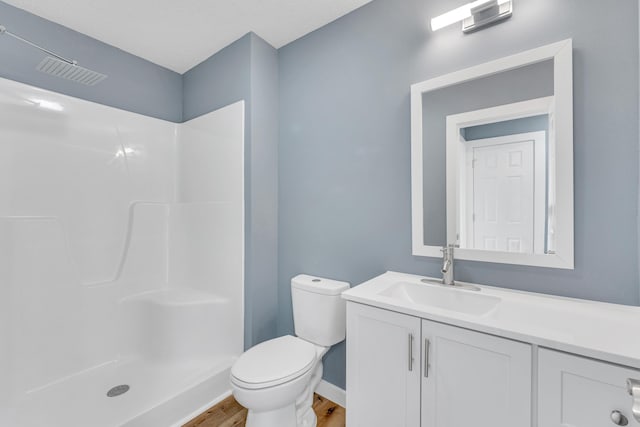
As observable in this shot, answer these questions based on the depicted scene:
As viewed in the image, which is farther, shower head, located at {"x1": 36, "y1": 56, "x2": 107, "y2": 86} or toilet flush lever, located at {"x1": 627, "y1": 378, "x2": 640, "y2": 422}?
shower head, located at {"x1": 36, "y1": 56, "x2": 107, "y2": 86}

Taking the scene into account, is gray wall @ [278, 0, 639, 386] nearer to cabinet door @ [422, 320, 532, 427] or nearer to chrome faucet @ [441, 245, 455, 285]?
chrome faucet @ [441, 245, 455, 285]

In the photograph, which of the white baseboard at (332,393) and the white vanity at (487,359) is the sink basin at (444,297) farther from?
the white baseboard at (332,393)

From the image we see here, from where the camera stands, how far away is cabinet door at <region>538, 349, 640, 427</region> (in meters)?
0.76

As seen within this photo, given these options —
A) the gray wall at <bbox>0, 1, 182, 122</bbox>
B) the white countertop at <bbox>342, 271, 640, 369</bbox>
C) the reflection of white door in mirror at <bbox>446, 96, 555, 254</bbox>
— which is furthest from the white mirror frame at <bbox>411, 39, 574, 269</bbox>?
the gray wall at <bbox>0, 1, 182, 122</bbox>

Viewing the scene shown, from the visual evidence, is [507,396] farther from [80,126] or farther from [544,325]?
[80,126]

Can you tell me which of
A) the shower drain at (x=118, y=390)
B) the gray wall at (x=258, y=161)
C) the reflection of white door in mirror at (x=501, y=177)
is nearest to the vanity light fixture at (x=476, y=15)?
the reflection of white door in mirror at (x=501, y=177)

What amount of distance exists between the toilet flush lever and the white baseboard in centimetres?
142

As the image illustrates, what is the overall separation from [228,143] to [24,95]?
46.7 inches

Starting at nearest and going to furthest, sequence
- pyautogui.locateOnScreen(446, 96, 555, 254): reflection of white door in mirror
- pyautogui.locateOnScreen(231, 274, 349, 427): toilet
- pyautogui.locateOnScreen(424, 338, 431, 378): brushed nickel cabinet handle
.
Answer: pyautogui.locateOnScreen(424, 338, 431, 378): brushed nickel cabinet handle
pyautogui.locateOnScreen(446, 96, 555, 254): reflection of white door in mirror
pyautogui.locateOnScreen(231, 274, 349, 427): toilet

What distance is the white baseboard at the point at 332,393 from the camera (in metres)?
1.81

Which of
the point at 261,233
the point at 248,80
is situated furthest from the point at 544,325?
the point at 248,80

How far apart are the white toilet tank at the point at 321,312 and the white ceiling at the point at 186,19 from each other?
168cm

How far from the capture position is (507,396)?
3.00 feet

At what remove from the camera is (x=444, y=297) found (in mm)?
1352
